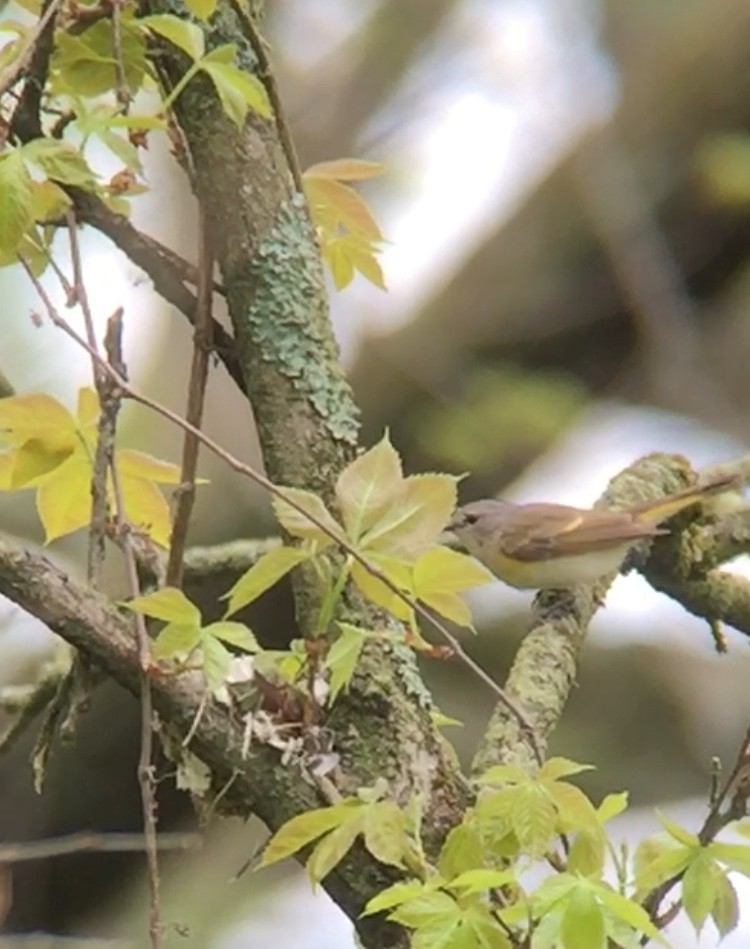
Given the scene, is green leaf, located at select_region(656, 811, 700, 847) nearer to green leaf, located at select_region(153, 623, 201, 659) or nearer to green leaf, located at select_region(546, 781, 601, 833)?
green leaf, located at select_region(546, 781, 601, 833)

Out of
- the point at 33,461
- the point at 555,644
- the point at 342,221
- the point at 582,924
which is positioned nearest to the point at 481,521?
the point at 555,644

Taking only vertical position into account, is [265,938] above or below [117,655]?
below

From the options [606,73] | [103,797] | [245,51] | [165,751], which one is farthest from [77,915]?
[606,73]

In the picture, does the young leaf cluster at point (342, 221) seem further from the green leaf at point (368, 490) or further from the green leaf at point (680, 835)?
the green leaf at point (680, 835)

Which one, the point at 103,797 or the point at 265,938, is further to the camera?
the point at 265,938

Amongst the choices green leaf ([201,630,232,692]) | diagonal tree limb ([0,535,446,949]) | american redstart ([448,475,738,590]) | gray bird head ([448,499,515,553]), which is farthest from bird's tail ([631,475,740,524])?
green leaf ([201,630,232,692])

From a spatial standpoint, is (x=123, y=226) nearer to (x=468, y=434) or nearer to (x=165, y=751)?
(x=165, y=751)

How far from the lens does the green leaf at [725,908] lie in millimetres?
529

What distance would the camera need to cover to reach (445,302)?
141 centimetres

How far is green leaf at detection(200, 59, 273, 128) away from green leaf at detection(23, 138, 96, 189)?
6 centimetres

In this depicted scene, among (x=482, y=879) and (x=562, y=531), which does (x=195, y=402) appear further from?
(x=562, y=531)

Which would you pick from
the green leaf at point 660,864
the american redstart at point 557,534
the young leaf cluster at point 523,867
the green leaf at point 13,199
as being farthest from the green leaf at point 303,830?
the american redstart at point 557,534

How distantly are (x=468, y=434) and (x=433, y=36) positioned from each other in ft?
2.22

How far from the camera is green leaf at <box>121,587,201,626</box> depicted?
51 centimetres
